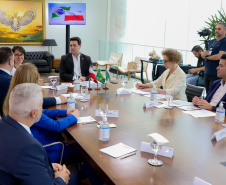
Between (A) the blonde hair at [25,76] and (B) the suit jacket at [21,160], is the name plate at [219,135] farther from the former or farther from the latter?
(A) the blonde hair at [25,76]

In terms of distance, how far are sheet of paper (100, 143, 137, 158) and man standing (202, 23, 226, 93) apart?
3.73 metres

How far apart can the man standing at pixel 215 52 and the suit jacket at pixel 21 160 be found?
14.5ft

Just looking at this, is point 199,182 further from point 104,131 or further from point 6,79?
point 6,79

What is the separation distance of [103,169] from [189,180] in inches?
19.1

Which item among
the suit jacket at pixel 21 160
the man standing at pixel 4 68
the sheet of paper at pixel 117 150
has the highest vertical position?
the man standing at pixel 4 68

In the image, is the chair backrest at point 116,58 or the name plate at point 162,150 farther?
the chair backrest at point 116,58

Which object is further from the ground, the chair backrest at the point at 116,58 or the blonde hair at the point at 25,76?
the blonde hair at the point at 25,76

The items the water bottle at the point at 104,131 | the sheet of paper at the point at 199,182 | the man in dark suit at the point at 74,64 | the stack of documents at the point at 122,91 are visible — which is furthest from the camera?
the man in dark suit at the point at 74,64

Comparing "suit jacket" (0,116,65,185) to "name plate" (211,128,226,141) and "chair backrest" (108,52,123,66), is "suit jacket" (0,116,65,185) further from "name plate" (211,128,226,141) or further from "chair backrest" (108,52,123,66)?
"chair backrest" (108,52,123,66)

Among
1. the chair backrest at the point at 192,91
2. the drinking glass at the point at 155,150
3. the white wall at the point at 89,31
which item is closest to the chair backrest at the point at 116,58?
the white wall at the point at 89,31

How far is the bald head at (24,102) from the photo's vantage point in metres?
1.46

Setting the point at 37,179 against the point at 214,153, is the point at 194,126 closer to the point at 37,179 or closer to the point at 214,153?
the point at 214,153

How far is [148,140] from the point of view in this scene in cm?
206

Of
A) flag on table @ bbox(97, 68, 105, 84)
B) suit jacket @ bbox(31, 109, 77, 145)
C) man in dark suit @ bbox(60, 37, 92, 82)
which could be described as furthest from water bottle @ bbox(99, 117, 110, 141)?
man in dark suit @ bbox(60, 37, 92, 82)
